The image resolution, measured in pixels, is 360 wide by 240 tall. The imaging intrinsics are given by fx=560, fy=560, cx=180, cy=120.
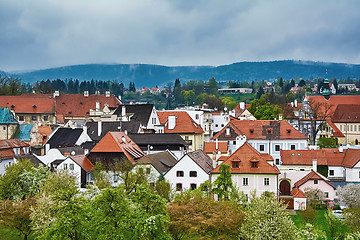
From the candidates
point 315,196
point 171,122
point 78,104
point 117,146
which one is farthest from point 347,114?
point 117,146

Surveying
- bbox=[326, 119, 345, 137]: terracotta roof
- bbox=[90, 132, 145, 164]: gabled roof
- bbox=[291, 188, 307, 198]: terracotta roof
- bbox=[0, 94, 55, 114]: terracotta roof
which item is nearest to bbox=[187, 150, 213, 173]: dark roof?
bbox=[90, 132, 145, 164]: gabled roof

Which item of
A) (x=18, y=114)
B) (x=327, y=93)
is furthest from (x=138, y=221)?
(x=327, y=93)

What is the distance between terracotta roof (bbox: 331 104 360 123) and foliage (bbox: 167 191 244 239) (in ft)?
262

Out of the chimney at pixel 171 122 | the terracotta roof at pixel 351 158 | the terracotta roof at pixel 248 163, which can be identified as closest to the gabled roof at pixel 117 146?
the terracotta roof at pixel 248 163

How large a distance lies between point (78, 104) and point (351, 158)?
62.6 m

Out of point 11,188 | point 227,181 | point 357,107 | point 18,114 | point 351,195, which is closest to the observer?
point 227,181

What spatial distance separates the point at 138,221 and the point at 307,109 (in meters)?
89.4

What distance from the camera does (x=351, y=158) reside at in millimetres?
62781

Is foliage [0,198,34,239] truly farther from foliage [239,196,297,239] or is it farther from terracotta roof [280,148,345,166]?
terracotta roof [280,148,345,166]

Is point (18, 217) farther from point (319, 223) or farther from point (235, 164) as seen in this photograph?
point (319, 223)

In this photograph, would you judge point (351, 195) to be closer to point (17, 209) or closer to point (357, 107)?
point (17, 209)

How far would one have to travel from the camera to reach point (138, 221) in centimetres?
2706

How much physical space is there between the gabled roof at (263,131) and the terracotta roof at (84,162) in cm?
2350

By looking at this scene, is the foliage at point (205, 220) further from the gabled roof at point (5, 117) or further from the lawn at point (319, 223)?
the gabled roof at point (5, 117)
